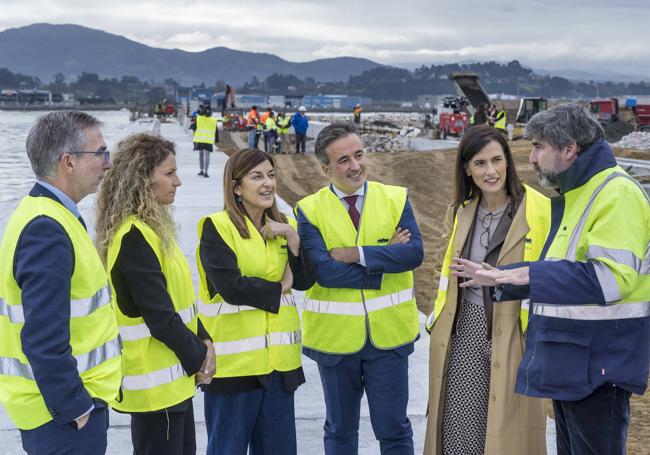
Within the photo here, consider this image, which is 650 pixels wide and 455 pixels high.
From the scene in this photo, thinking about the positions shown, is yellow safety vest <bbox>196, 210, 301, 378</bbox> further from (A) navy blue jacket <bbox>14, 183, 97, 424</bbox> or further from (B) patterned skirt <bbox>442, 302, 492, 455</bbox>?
(A) navy blue jacket <bbox>14, 183, 97, 424</bbox>

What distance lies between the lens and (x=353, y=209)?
4.23 m

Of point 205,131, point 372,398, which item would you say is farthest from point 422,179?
point 372,398

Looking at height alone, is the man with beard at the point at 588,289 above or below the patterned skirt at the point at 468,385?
above

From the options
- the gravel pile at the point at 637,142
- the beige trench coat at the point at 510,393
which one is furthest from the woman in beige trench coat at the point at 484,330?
the gravel pile at the point at 637,142

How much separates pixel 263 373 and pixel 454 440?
1.04 meters

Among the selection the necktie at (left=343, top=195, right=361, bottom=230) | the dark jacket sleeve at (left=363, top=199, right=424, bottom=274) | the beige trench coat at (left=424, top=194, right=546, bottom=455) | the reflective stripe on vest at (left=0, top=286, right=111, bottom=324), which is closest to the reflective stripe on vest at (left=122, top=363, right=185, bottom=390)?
the reflective stripe on vest at (left=0, top=286, right=111, bottom=324)

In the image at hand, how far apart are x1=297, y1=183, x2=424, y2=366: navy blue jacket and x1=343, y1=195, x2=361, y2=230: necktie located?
0.20 meters

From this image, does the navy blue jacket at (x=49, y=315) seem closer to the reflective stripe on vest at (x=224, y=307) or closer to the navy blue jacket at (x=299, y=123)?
the reflective stripe on vest at (x=224, y=307)

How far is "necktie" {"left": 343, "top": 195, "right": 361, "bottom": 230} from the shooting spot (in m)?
4.22

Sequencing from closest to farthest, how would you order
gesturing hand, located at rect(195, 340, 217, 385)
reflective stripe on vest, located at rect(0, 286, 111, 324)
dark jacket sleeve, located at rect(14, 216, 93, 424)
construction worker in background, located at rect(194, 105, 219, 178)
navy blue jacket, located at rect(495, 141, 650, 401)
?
dark jacket sleeve, located at rect(14, 216, 93, 424), reflective stripe on vest, located at rect(0, 286, 111, 324), navy blue jacket, located at rect(495, 141, 650, 401), gesturing hand, located at rect(195, 340, 217, 385), construction worker in background, located at rect(194, 105, 219, 178)

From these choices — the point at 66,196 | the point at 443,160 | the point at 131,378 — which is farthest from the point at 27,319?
the point at 443,160

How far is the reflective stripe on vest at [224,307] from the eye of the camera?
382 centimetres

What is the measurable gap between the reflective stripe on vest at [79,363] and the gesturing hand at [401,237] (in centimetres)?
172

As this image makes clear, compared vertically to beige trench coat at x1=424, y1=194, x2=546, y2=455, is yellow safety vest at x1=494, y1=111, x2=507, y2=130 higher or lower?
higher
